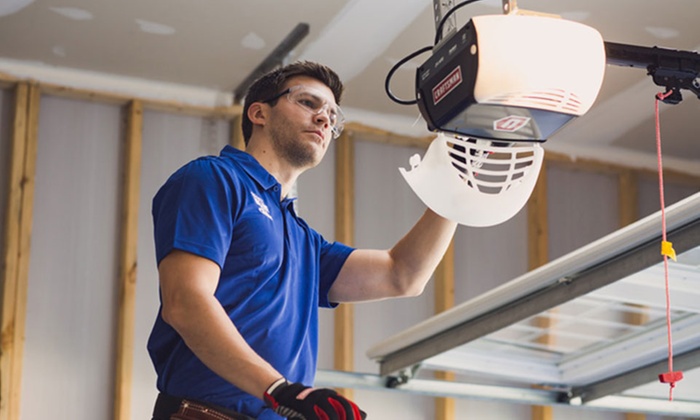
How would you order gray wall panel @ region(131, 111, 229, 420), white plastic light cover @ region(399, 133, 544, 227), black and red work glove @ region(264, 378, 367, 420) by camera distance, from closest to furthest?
black and red work glove @ region(264, 378, 367, 420)
white plastic light cover @ region(399, 133, 544, 227)
gray wall panel @ region(131, 111, 229, 420)

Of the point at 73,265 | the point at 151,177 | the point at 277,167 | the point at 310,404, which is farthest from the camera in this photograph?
the point at 151,177

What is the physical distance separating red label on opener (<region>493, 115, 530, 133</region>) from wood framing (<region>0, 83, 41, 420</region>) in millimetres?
3816

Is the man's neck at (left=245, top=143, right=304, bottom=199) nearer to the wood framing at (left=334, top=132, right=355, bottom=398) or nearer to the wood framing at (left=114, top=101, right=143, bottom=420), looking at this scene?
the wood framing at (left=114, top=101, right=143, bottom=420)

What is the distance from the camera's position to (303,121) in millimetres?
2529

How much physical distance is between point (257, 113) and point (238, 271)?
1.87 feet

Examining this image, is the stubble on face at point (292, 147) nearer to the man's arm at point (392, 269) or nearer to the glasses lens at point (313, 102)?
the glasses lens at point (313, 102)

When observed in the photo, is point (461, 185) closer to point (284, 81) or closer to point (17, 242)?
point (284, 81)

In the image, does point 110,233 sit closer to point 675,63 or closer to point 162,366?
point 162,366

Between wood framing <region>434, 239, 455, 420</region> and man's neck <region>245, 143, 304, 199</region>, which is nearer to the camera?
man's neck <region>245, 143, 304, 199</region>

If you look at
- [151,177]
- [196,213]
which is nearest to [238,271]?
[196,213]

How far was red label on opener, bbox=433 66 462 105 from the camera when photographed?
197cm

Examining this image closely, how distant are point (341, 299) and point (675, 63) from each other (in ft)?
3.05

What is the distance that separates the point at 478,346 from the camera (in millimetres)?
4645

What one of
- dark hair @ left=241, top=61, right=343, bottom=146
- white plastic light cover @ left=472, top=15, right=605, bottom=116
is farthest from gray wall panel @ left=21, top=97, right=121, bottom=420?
white plastic light cover @ left=472, top=15, right=605, bottom=116
